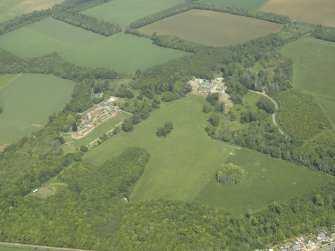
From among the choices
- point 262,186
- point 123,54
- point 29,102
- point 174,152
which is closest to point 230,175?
point 262,186

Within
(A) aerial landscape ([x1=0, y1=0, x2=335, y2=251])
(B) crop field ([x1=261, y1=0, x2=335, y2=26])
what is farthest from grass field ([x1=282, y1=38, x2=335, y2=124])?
(B) crop field ([x1=261, y1=0, x2=335, y2=26])

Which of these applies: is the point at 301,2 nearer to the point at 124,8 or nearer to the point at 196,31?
the point at 196,31

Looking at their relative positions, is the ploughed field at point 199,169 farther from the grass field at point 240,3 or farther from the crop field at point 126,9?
the grass field at point 240,3

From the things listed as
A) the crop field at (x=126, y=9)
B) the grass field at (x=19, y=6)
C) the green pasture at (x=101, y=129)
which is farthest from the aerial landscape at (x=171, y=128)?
the grass field at (x=19, y=6)

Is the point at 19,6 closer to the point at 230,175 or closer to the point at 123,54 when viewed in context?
the point at 123,54

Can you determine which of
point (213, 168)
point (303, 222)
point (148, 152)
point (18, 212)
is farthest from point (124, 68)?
point (303, 222)

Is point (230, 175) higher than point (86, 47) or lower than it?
lower

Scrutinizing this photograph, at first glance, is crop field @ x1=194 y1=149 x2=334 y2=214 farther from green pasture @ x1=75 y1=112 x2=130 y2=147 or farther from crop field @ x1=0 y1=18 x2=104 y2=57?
crop field @ x1=0 y1=18 x2=104 y2=57
